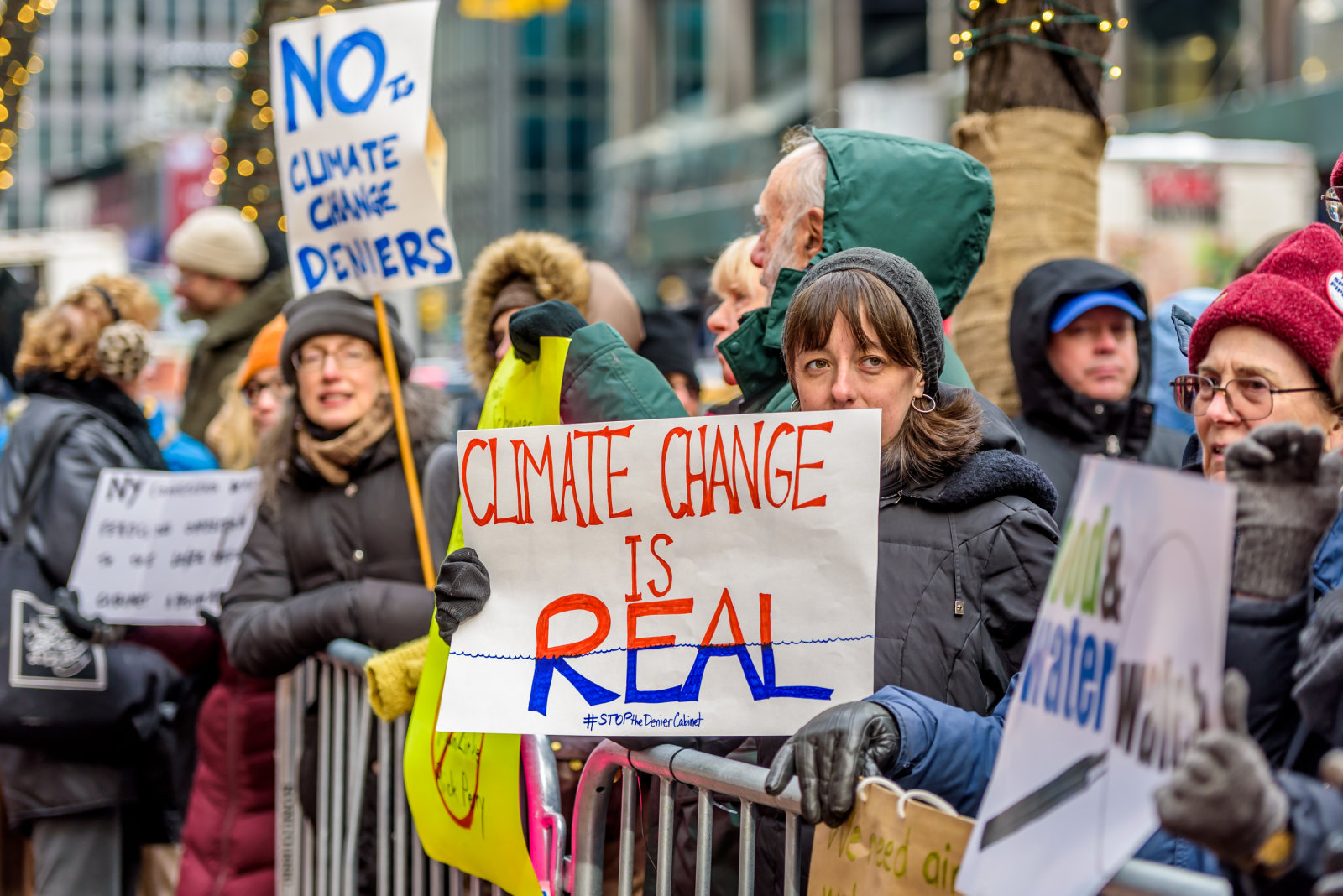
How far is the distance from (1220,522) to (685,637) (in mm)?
1194

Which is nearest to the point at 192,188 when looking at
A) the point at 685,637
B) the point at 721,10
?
the point at 721,10

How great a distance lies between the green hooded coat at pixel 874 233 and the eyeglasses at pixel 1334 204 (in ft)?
2.52

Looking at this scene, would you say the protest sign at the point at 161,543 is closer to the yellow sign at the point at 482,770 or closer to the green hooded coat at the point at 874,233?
the yellow sign at the point at 482,770

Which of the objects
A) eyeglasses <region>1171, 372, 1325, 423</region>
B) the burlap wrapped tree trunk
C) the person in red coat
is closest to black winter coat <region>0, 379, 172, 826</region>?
the person in red coat

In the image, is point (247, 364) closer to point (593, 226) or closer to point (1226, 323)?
point (1226, 323)

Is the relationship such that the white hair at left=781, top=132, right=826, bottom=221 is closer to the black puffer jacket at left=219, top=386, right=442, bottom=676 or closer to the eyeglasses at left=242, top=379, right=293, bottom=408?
the black puffer jacket at left=219, top=386, right=442, bottom=676

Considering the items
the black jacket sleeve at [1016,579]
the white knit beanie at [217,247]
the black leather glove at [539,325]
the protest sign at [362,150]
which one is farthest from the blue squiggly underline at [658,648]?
the white knit beanie at [217,247]

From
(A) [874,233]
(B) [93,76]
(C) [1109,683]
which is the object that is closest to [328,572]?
(A) [874,233]

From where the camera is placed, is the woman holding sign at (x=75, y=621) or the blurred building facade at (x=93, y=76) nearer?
the woman holding sign at (x=75, y=621)

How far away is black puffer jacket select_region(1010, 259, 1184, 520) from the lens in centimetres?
457

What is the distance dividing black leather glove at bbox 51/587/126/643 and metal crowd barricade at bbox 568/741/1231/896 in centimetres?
253

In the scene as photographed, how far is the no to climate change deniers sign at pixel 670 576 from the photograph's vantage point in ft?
8.14

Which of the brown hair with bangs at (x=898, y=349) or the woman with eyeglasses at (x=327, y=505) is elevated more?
the brown hair with bangs at (x=898, y=349)

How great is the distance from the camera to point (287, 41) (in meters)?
4.74
